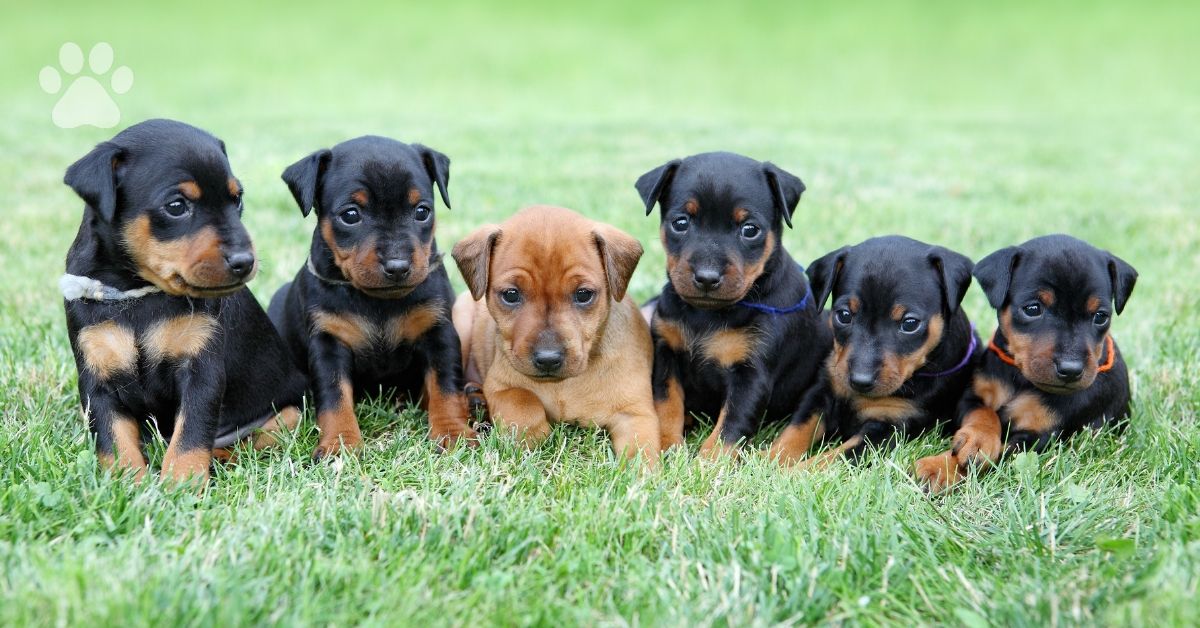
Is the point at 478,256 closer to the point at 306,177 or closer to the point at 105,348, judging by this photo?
the point at 306,177

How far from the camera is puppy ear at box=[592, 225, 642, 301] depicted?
185 inches

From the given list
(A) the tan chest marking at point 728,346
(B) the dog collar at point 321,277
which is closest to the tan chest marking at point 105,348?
(B) the dog collar at point 321,277

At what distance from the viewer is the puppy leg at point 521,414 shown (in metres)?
4.64

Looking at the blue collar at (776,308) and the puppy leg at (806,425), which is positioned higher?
the blue collar at (776,308)

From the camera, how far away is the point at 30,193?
1047cm

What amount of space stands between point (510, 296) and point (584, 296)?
1.06 feet

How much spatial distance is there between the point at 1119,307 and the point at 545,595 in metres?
2.84

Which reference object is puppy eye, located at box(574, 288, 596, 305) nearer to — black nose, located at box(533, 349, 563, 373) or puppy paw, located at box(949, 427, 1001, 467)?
black nose, located at box(533, 349, 563, 373)

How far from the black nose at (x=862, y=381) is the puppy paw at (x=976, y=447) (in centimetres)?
47

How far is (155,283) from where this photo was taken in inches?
161

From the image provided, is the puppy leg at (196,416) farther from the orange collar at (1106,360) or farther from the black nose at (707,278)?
the orange collar at (1106,360)

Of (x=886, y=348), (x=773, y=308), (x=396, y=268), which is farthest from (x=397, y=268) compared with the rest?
(x=886, y=348)

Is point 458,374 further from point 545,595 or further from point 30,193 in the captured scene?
point 30,193

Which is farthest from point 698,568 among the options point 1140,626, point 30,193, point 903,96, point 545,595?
point 903,96
